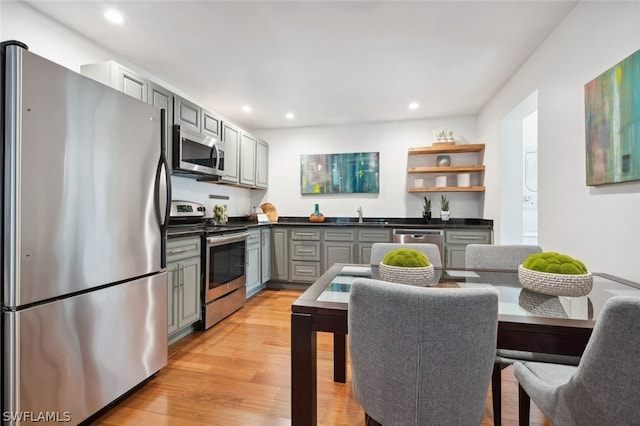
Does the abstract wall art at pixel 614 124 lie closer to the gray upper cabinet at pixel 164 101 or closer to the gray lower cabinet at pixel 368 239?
the gray lower cabinet at pixel 368 239

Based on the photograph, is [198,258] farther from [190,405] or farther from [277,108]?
[277,108]

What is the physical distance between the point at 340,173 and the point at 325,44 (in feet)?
7.72

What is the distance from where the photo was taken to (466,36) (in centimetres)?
226

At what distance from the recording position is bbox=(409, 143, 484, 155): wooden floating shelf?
3910 mm

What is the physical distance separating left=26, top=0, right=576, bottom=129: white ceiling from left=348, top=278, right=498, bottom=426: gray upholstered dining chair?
1912mm

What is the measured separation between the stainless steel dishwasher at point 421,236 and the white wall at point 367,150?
659 mm

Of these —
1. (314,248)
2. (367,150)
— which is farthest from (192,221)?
(367,150)

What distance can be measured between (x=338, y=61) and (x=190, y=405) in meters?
2.76

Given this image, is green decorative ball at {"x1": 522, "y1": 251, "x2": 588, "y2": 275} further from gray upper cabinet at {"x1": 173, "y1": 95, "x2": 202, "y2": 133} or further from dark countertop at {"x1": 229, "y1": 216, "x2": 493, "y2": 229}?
gray upper cabinet at {"x1": 173, "y1": 95, "x2": 202, "y2": 133}

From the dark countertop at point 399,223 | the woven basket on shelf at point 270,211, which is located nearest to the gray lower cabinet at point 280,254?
the dark countertop at point 399,223

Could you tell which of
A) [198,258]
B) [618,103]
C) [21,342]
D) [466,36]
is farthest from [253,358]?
[466,36]

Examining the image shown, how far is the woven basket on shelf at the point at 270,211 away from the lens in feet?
15.5

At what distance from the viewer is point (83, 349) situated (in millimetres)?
1463

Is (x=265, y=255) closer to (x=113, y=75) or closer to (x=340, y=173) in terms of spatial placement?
(x=340, y=173)
